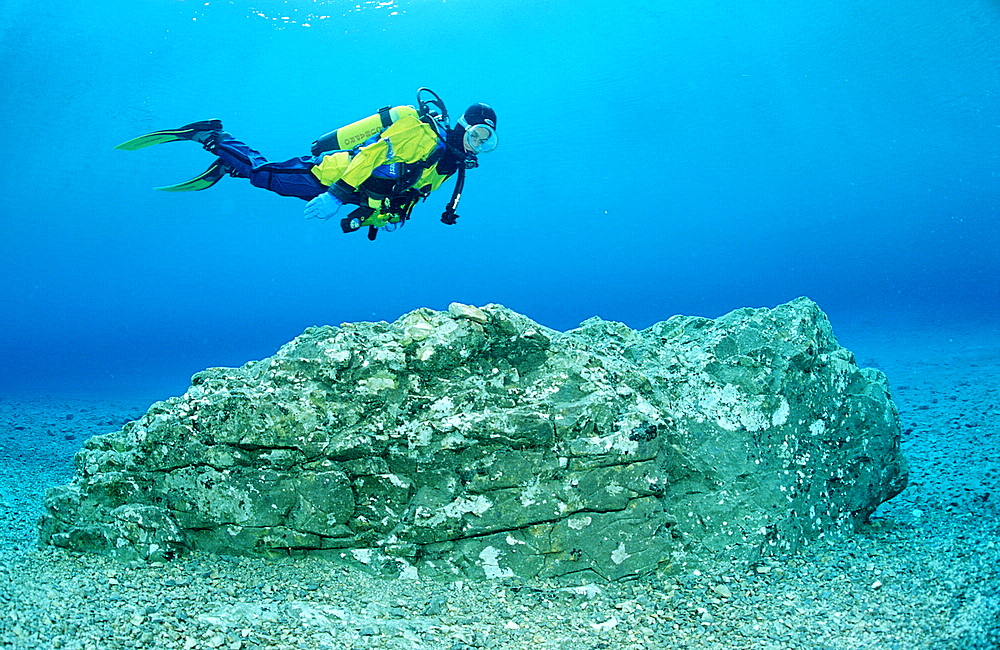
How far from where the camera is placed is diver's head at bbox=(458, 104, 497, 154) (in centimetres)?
555

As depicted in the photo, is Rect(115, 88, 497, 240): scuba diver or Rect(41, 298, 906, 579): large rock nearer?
Rect(41, 298, 906, 579): large rock

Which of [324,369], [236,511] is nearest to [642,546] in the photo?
[324,369]

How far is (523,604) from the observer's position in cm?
312

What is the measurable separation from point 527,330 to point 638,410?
2.88 feet

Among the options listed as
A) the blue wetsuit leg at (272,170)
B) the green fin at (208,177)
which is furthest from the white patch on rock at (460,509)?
the green fin at (208,177)

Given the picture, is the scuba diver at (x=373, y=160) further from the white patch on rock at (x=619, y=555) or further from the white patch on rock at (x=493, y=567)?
the white patch on rock at (x=619, y=555)

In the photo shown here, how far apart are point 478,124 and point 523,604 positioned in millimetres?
4260

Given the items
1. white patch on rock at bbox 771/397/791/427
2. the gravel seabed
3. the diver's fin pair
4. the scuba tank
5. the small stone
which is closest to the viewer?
the gravel seabed

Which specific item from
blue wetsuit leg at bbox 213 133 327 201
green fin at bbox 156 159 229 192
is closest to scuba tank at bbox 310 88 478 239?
blue wetsuit leg at bbox 213 133 327 201

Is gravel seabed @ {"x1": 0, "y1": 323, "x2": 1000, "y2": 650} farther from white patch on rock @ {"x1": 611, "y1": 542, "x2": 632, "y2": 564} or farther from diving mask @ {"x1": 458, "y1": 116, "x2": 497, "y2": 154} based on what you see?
diving mask @ {"x1": 458, "y1": 116, "x2": 497, "y2": 154}

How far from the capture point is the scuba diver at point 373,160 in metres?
5.50

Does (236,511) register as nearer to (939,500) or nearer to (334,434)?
(334,434)

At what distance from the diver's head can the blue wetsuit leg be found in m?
1.54

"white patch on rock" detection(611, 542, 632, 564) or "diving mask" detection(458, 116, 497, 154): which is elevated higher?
"diving mask" detection(458, 116, 497, 154)
